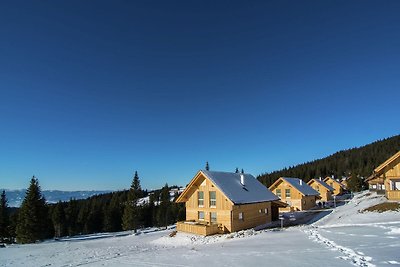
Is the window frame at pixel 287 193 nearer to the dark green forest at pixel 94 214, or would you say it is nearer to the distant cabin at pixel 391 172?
the distant cabin at pixel 391 172

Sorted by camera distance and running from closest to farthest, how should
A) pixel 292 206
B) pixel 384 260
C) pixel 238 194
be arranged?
pixel 384 260 → pixel 238 194 → pixel 292 206

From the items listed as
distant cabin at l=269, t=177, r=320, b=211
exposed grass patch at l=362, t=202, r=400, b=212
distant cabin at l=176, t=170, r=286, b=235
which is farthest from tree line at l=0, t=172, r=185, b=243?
exposed grass patch at l=362, t=202, r=400, b=212

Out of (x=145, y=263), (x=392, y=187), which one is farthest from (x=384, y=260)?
(x=392, y=187)

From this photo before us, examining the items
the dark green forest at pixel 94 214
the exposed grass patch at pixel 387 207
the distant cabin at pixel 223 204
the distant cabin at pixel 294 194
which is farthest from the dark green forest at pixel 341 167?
the exposed grass patch at pixel 387 207

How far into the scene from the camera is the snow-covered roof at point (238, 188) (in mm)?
34103

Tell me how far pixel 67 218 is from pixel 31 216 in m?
49.6

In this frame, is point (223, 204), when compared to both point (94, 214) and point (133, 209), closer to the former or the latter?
point (133, 209)

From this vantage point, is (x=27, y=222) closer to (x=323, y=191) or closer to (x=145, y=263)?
(x=145, y=263)

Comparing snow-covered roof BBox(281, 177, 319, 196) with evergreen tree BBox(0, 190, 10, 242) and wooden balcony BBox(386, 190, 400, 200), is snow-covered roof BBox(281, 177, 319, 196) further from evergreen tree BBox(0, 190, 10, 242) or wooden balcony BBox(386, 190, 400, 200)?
evergreen tree BBox(0, 190, 10, 242)

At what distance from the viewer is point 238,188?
36.8 metres

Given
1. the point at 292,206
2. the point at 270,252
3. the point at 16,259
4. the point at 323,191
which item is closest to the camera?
the point at 270,252

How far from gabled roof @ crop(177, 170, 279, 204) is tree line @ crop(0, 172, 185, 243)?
25.1 m

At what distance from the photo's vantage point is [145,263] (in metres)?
16.3

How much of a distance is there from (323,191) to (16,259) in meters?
76.0
